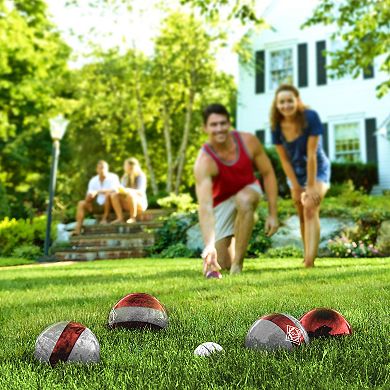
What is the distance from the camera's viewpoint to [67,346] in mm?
1972

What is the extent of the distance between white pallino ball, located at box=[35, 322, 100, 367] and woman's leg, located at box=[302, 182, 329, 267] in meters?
4.23

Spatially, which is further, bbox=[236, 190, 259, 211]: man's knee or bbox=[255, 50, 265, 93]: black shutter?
Result: bbox=[255, 50, 265, 93]: black shutter

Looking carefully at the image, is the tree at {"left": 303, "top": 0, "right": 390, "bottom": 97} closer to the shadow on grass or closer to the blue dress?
the blue dress

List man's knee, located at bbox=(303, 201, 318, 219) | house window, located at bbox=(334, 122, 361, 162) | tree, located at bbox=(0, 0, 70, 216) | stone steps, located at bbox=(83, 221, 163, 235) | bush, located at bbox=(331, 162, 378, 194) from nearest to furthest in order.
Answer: man's knee, located at bbox=(303, 201, 318, 219)
stone steps, located at bbox=(83, 221, 163, 235)
tree, located at bbox=(0, 0, 70, 216)
bush, located at bbox=(331, 162, 378, 194)
house window, located at bbox=(334, 122, 361, 162)

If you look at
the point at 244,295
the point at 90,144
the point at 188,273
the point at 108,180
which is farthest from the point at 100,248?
the point at 90,144

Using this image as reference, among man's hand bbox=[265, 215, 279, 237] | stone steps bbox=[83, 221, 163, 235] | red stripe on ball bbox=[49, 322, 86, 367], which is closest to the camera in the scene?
red stripe on ball bbox=[49, 322, 86, 367]

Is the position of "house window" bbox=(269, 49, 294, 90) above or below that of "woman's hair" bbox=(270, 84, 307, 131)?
above

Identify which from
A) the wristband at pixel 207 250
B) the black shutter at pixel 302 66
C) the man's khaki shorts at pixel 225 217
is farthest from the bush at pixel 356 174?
the wristband at pixel 207 250

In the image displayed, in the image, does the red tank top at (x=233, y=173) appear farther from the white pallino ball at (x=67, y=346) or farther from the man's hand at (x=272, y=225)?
the white pallino ball at (x=67, y=346)

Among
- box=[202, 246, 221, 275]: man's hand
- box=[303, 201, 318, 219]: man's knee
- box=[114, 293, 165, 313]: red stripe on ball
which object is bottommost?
box=[114, 293, 165, 313]: red stripe on ball

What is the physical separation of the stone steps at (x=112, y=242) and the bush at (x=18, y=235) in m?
0.74

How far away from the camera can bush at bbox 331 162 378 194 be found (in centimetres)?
1675

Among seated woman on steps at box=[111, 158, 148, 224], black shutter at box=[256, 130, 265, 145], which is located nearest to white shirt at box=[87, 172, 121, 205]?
seated woman on steps at box=[111, 158, 148, 224]

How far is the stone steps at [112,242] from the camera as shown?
10.8 meters
